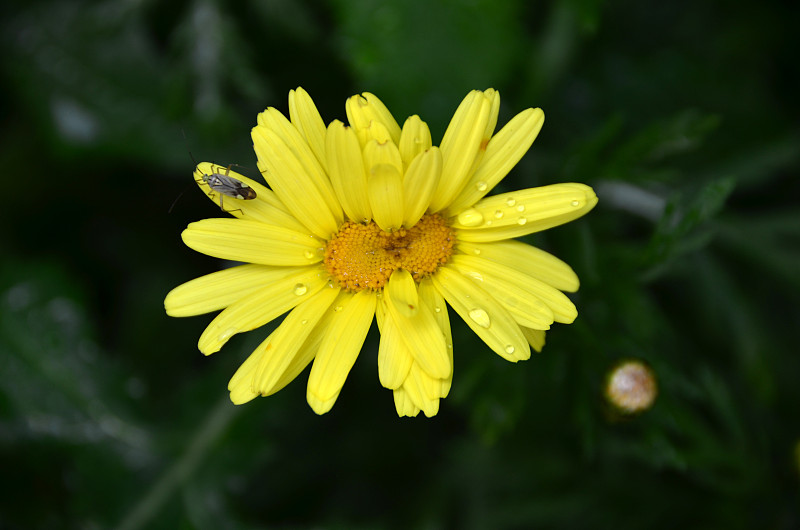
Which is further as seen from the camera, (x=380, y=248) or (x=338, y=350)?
(x=380, y=248)

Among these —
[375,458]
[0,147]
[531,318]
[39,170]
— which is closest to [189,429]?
[375,458]

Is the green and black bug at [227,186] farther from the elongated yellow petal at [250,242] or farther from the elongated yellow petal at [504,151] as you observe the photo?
the elongated yellow petal at [504,151]

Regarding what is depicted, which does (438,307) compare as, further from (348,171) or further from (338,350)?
(348,171)

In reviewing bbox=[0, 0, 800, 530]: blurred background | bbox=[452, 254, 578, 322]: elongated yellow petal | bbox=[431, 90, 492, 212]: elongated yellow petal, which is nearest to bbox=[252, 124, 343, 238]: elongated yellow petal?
bbox=[431, 90, 492, 212]: elongated yellow petal

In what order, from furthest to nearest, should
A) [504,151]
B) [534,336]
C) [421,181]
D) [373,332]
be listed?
[373,332] → [534,336] → [504,151] → [421,181]

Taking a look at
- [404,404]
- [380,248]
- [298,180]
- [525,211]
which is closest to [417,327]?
[404,404]

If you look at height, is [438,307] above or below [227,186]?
below

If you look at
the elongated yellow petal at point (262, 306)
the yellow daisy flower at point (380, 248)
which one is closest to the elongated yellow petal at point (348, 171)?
the yellow daisy flower at point (380, 248)
